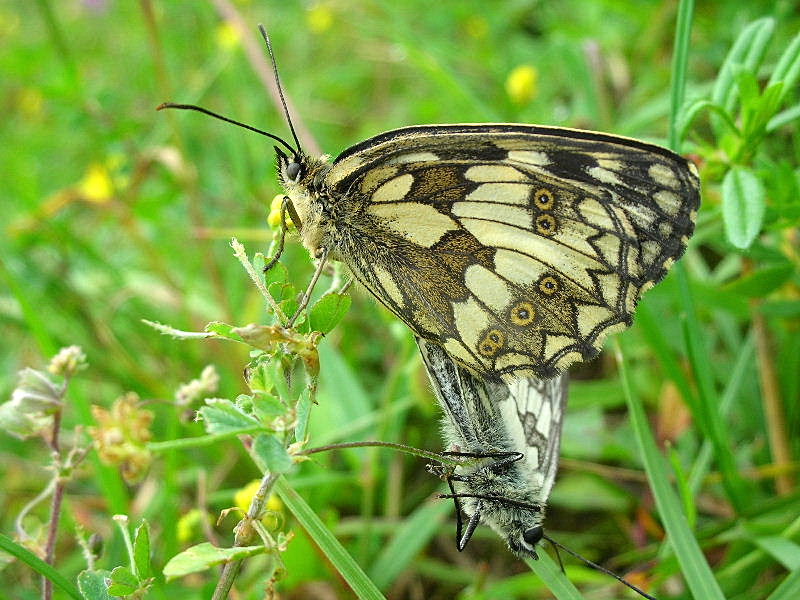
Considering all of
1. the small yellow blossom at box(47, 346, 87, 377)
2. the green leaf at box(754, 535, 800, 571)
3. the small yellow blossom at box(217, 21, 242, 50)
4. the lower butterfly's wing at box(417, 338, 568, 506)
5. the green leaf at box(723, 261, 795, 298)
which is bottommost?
the green leaf at box(754, 535, 800, 571)

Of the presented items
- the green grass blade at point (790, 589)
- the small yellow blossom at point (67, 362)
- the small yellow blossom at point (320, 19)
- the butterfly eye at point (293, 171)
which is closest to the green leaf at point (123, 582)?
the small yellow blossom at point (67, 362)

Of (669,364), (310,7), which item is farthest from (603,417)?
(310,7)

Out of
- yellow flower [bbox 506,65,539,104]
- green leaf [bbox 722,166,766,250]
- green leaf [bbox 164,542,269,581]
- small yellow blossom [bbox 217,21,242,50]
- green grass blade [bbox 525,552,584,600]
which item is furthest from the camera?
small yellow blossom [bbox 217,21,242,50]

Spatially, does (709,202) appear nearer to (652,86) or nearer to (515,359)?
(515,359)

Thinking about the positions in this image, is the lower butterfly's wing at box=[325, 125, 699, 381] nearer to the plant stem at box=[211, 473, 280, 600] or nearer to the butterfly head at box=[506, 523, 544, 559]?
the butterfly head at box=[506, 523, 544, 559]

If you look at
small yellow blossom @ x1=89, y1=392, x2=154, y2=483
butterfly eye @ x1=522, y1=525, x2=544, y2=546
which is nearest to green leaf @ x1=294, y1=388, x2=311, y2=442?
small yellow blossom @ x1=89, y1=392, x2=154, y2=483

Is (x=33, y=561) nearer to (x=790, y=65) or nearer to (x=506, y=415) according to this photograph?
(x=506, y=415)
